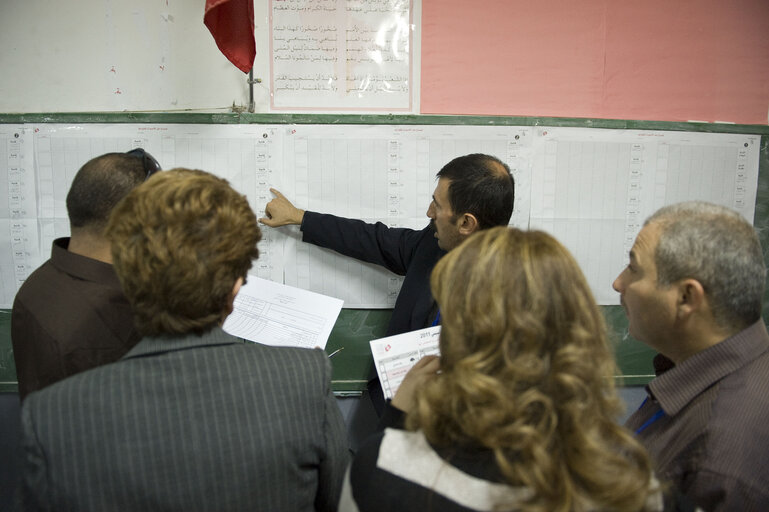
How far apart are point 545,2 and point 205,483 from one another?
2005 millimetres

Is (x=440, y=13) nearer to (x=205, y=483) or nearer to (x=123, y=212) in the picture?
(x=123, y=212)

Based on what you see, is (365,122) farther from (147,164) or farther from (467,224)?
(147,164)

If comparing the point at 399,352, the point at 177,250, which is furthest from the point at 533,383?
the point at 399,352

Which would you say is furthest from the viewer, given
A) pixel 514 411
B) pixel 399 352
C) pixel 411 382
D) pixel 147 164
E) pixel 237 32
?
pixel 237 32

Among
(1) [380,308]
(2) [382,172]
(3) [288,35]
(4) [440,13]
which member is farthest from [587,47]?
(1) [380,308]

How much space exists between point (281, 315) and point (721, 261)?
1.30 metres

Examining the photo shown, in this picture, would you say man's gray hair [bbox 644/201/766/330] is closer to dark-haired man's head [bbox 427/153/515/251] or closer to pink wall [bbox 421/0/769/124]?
dark-haired man's head [bbox 427/153/515/251]

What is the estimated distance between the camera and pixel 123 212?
810 mm

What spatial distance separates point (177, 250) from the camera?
77 centimetres

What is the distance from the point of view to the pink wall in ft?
6.31

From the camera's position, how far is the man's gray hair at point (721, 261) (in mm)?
905

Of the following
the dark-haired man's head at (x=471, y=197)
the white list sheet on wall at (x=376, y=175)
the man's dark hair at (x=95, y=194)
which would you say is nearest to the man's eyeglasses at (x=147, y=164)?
the man's dark hair at (x=95, y=194)

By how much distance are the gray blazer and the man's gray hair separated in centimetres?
72

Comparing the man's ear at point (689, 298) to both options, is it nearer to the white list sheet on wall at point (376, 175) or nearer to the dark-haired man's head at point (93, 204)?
the white list sheet on wall at point (376, 175)
